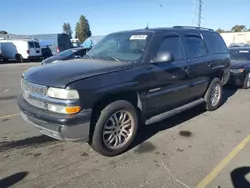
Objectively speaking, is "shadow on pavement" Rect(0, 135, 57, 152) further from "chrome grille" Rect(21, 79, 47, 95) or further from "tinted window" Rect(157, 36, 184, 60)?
"tinted window" Rect(157, 36, 184, 60)

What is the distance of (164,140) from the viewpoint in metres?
4.84

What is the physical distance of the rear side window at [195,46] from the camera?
5.62 m

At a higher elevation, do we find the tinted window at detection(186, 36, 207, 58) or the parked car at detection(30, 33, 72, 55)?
the tinted window at detection(186, 36, 207, 58)

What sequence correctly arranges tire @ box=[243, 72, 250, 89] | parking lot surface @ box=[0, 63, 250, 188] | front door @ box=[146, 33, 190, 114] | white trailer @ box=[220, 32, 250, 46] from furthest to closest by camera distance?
1. white trailer @ box=[220, 32, 250, 46]
2. tire @ box=[243, 72, 250, 89]
3. front door @ box=[146, 33, 190, 114]
4. parking lot surface @ box=[0, 63, 250, 188]

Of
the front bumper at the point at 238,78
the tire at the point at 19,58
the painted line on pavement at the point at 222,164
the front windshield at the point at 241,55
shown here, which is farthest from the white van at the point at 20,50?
the painted line on pavement at the point at 222,164

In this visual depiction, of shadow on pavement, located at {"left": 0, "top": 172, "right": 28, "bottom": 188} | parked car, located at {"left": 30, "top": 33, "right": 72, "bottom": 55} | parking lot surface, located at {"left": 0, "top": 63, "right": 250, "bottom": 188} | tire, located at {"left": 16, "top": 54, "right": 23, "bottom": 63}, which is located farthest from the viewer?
parked car, located at {"left": 30, "top": 33, "right": 72, "bottom": 55}

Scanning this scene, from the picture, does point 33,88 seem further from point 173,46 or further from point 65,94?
point 173,46

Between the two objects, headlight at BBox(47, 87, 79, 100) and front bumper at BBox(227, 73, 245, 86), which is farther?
front bumper at BBox(227, 73, 245, 86)

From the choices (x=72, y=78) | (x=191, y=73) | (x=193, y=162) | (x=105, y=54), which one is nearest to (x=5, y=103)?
(x=105, y=54)

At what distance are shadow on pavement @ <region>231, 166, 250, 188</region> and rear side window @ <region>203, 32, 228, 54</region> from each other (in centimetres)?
349

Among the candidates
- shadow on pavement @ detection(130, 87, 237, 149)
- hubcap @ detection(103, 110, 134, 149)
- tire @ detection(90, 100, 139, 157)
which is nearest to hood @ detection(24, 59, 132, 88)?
tire @ detection(90, 100, 139, 157)

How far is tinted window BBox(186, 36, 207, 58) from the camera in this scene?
5618mm

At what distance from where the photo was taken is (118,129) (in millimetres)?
4258

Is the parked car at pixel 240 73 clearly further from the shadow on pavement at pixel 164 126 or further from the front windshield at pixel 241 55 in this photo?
the shadow on pavement at pixel 164 126
